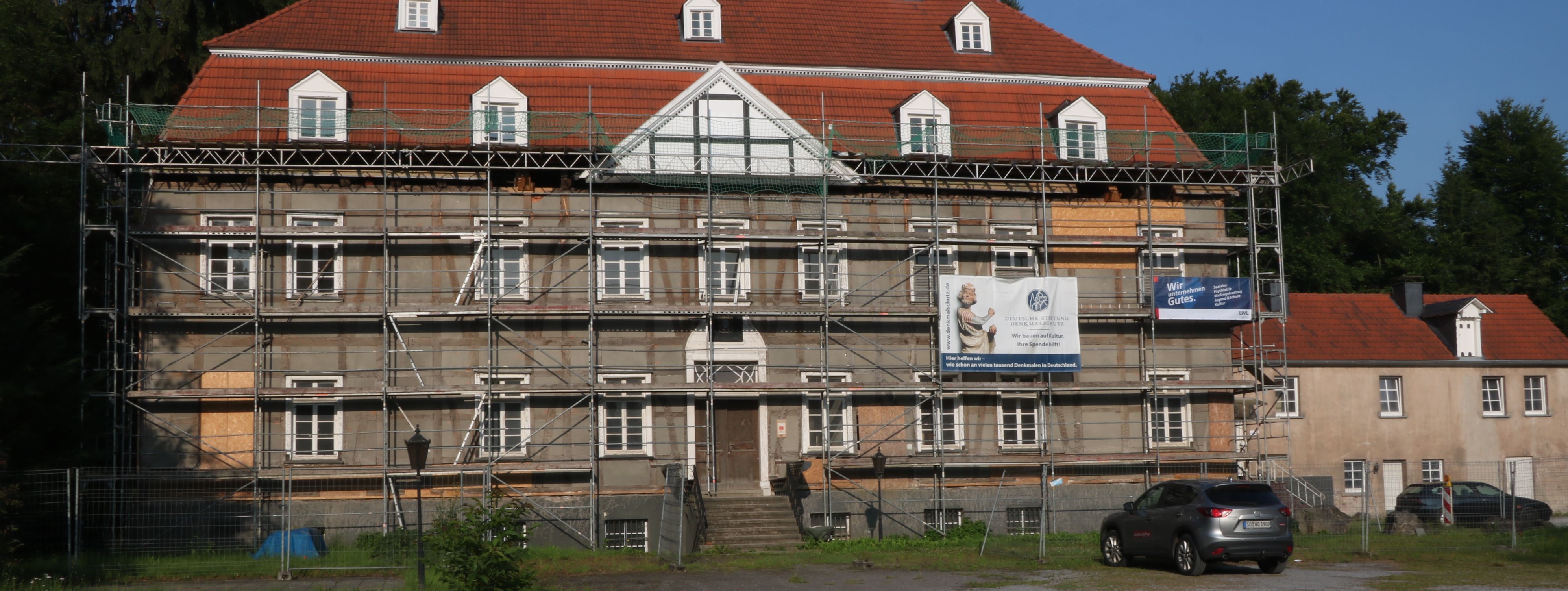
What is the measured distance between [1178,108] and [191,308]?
35.7 metres

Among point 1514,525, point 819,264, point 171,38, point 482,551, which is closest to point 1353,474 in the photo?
point 1514,525

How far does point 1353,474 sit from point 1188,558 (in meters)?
18.2

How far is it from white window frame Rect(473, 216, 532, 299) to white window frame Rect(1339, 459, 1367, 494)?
21570 millimetres

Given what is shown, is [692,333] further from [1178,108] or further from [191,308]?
[1178,108]

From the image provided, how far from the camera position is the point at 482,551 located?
1516 centimetres

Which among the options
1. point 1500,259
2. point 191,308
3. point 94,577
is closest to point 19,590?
point 94,577

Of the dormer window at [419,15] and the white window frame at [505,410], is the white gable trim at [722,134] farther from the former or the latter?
the dormer window at [419,15]

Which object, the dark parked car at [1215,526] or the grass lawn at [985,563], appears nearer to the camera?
the dark parked car at [1215,526]

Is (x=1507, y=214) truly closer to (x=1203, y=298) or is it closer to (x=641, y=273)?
(x=1203, y=298)

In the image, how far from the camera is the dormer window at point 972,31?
→ 30.7 metres

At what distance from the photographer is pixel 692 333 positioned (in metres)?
26.4

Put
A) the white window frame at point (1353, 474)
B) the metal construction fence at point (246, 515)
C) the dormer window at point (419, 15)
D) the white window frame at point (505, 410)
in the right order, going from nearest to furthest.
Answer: the metal construction fence at point (246, 515) < the white window frame at point (505, 410) < the dormer window at point (419, 15) < the white window frame at point (1353, 474)

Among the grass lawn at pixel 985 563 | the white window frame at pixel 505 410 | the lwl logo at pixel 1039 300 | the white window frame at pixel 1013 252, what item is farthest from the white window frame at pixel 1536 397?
the white window frame at pixel 505 410

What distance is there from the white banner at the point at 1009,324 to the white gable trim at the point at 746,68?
5.12 meters
